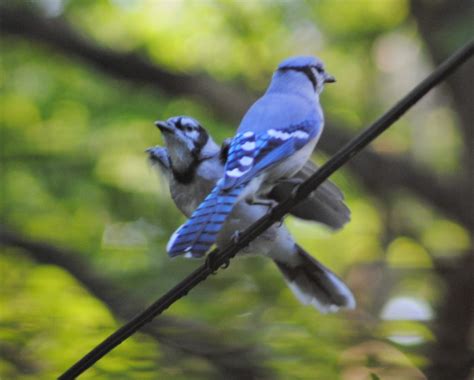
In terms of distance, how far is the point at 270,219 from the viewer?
6.87 feet

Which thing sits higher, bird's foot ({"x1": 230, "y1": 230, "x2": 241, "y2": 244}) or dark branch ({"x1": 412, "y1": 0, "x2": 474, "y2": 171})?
dark branch ({"x1": 412, "y1": 0, "x2": 474, "y2": 171})

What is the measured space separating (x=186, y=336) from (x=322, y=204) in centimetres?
111

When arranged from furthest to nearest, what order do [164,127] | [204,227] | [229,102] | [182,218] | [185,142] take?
1. [229,102]
2. [182,218]
3. [185,142]
4. [164,127]
5. [204,227]

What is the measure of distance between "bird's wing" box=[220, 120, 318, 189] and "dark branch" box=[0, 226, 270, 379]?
1040mm

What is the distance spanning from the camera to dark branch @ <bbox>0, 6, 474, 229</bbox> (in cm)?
692

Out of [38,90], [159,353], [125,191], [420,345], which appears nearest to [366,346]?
[420,345]

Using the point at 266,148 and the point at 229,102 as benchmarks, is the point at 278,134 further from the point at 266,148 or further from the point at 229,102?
the point at 229,102

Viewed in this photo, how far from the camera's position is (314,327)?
3.57 metres

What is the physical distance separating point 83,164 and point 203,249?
16.0 feet

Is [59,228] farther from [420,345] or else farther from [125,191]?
[420,345]

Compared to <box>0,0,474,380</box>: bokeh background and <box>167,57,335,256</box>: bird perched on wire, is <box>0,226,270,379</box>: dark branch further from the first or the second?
<box>167,57,335,256</box>: bird perched on wire

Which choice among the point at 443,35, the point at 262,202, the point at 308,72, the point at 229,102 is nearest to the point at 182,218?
the point at 229,102

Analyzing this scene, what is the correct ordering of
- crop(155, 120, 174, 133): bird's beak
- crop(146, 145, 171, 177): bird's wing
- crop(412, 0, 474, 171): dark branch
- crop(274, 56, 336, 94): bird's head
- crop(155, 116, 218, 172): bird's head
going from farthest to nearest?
1. crop(412, 0, 474, 171): dark branch
2. crop(274, 56, 336, 94): bird's head
3. crop(146, 145, 171, 177): bird's wing
4. crop(155, 116, 218, 172): bird's head
5. crop(155, 120, 174, 133): bird's beak

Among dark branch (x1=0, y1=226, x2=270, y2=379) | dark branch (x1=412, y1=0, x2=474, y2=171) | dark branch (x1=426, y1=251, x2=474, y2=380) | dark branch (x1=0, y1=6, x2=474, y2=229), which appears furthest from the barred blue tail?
dark branch (x1=412, y1=0, x2=474, y2=171)
